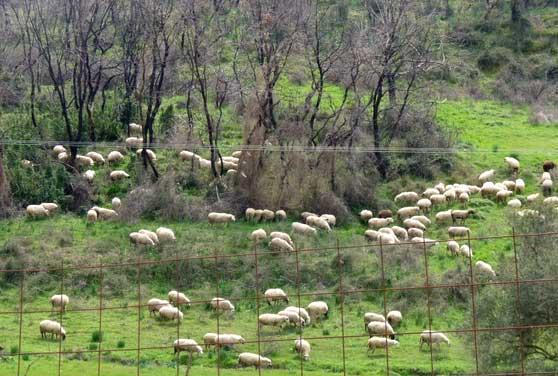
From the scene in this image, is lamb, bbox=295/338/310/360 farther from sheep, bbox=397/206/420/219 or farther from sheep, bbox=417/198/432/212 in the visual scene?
sheep, bbox=417/198/432/212

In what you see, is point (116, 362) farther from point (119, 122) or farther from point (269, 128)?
point (119, 122)

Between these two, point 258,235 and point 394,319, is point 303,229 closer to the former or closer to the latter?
point 258,235

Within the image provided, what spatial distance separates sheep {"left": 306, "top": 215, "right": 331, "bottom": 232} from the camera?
141ft

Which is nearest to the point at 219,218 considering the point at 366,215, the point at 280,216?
the point at 280,216

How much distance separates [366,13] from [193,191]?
21728 millimetres

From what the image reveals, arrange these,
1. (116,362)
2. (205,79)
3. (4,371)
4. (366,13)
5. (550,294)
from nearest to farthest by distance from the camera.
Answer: (550,294) < (4,371) < (116,362) < (205,79) < (366,13)

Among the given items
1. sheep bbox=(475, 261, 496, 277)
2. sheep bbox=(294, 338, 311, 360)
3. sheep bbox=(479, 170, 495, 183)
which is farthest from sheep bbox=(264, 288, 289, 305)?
sheep bbox=(479, 170, 495, 183)

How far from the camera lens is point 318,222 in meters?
43.2

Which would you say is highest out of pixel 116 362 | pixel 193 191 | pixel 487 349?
pixel 487 349

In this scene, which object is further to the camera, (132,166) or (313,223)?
(132,166)

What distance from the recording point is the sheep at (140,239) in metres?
39.8

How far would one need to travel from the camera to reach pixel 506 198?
46.3 m

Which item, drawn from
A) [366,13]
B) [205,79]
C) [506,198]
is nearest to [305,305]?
[506,198]

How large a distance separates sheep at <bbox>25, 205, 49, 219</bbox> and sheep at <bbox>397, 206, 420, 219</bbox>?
499 inches
